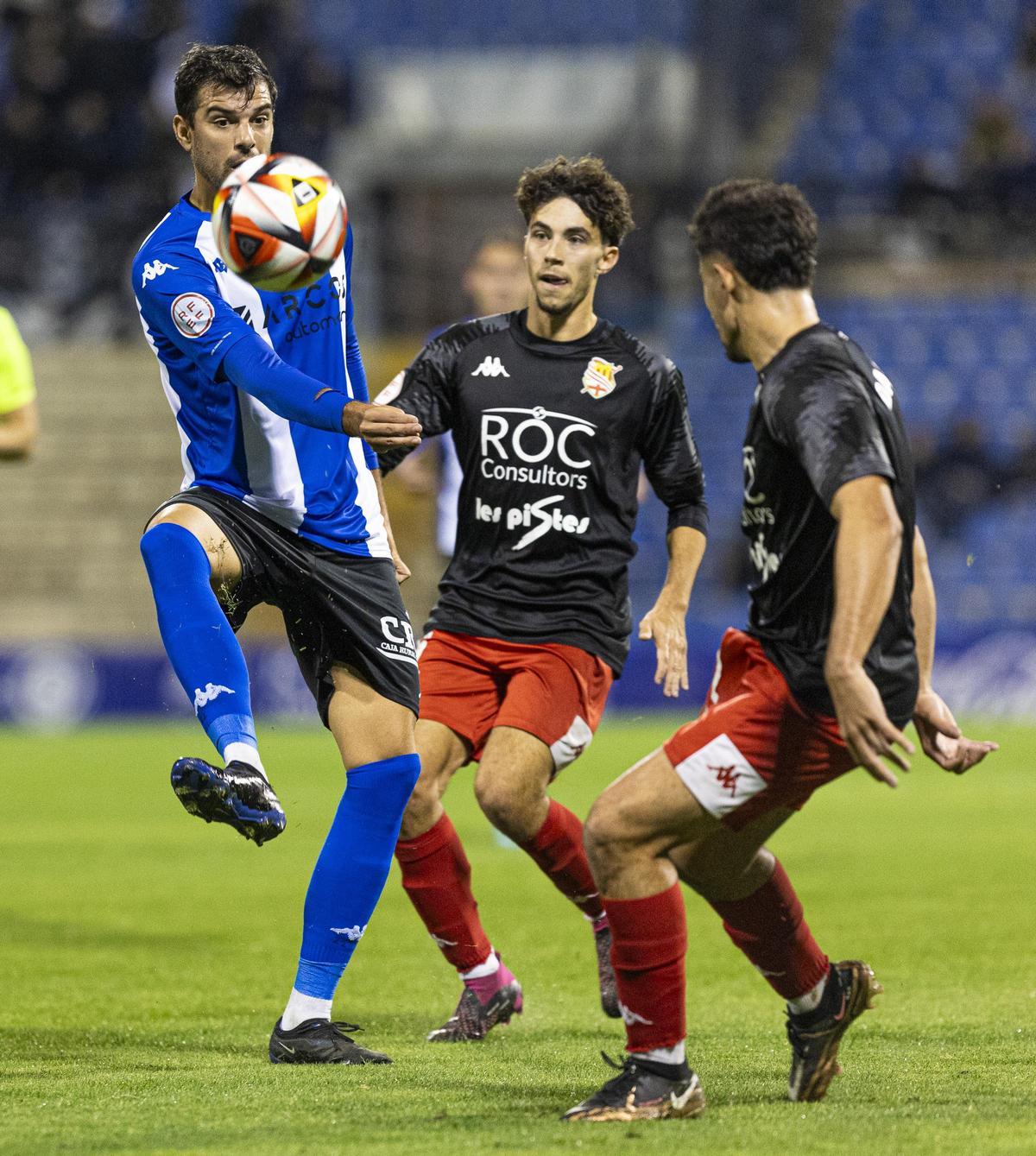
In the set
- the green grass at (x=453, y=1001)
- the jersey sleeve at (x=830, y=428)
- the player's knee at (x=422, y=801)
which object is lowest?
the green grass at (x=453, y=1001)

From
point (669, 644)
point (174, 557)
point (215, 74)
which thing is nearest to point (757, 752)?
point (669, 644)

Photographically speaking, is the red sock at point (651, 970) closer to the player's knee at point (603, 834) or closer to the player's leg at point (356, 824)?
the player's knee at point (603, 834)

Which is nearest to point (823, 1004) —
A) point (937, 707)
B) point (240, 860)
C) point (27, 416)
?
point (937, 707)

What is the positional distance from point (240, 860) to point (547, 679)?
210 inches

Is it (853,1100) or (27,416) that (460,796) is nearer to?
(27,416)

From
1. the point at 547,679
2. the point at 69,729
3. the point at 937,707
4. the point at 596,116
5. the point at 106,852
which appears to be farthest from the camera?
the point at 596,116

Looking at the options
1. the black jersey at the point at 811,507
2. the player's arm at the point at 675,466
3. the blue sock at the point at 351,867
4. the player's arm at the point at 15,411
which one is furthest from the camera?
the player's arm at the point at 15,411

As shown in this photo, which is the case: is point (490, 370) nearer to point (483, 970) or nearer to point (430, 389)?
point (430, 389)

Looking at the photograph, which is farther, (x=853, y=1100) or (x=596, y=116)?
(x=596, y=116)

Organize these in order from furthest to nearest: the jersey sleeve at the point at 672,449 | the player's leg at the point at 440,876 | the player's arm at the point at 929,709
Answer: the jersey sleeve at the point at 672,449 < the player's leg at the point at 440,876 < the player's arm at the point at 929,709

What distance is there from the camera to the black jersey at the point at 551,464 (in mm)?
6004

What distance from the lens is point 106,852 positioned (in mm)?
10789

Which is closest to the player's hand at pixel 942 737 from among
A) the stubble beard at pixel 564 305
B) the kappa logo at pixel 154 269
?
the stubble beard at pixel 564 305

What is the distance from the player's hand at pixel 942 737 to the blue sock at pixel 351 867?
146 cm
